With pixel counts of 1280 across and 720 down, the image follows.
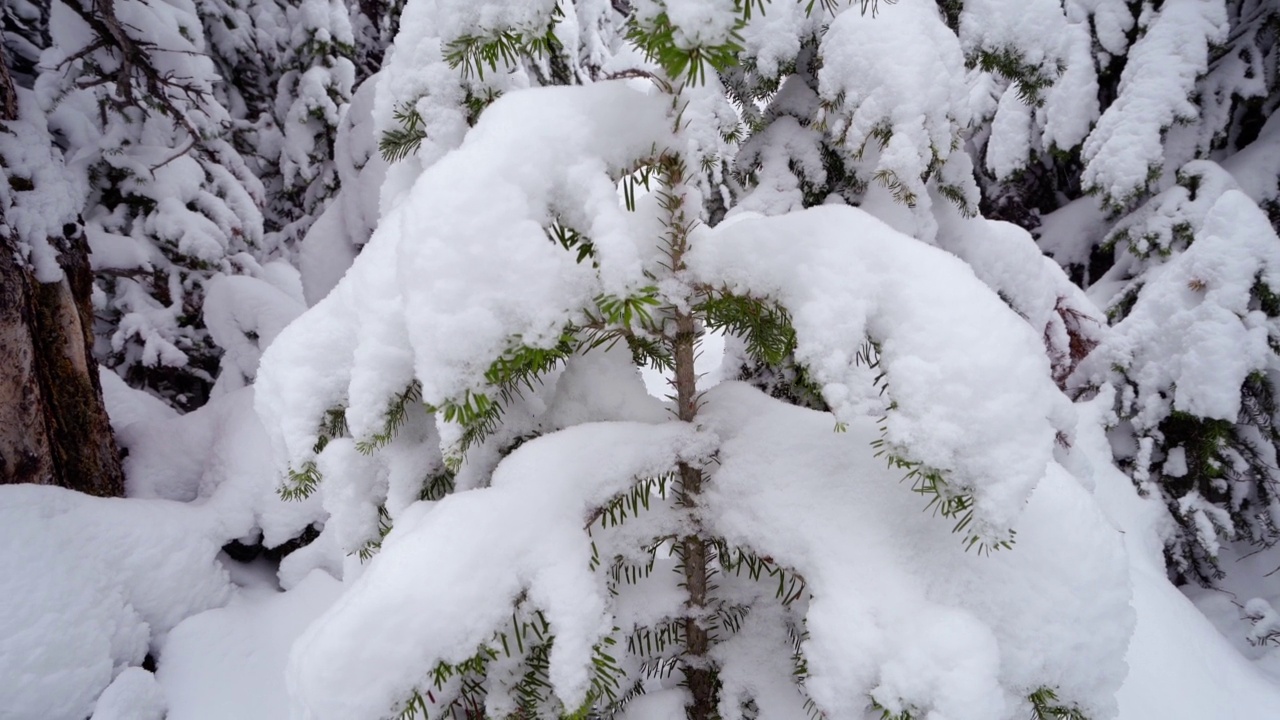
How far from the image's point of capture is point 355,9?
1038 cm

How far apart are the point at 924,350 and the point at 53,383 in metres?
4.81

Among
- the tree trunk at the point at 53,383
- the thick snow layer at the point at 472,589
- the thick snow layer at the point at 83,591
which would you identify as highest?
the thick snow layer at the point at 472,589

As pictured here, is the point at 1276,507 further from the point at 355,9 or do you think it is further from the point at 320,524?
the point at 355,9

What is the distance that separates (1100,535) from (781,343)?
2.50 feet

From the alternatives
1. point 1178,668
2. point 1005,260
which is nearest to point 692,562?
point 1005,260

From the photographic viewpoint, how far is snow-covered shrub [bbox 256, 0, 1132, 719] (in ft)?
3.32

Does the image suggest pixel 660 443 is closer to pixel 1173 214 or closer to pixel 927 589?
pixel 927 589

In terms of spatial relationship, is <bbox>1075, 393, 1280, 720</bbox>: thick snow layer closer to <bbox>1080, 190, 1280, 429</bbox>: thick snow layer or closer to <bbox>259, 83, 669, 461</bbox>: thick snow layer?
<bbox>1080, 190, 1280, 429</bbox>: thick snow layer

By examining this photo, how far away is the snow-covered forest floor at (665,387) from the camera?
41.4 inches

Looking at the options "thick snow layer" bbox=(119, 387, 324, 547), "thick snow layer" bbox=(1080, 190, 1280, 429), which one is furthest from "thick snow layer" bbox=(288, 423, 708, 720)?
"thick snow layer" bbox=(1080, 190, 1280, 429)

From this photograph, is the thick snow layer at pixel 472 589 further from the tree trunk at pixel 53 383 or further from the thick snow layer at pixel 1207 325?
the thick snow layer at pixel 1207 325

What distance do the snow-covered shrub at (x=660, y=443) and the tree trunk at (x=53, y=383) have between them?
2.93 m

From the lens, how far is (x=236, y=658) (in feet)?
10.9

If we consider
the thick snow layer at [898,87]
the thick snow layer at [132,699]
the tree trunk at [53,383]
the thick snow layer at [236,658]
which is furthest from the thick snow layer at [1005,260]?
the tree trunk at [53,383]
